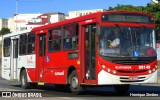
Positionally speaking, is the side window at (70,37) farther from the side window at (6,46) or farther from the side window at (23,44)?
the side window at (6,46)

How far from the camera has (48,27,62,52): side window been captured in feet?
64.3

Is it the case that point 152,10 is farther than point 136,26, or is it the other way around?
point 152,10

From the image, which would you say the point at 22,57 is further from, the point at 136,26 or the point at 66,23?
the point at 136,26

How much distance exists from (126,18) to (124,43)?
1106 mm

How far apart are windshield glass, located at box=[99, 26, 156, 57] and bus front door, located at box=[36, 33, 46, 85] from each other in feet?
17.9

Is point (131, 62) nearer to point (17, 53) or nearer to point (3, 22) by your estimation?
point (17, 53)

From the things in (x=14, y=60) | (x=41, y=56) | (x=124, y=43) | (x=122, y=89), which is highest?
(x=124, y=43)

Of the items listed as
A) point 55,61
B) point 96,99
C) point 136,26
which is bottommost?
point 96,99

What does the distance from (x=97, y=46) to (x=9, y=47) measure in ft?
33.8

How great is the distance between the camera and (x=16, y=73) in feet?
80.7

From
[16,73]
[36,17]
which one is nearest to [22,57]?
[16,73]

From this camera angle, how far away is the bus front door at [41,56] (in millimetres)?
21375

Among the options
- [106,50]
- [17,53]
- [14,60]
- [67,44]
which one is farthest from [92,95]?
[14,60]

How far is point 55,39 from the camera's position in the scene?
19953 mm
